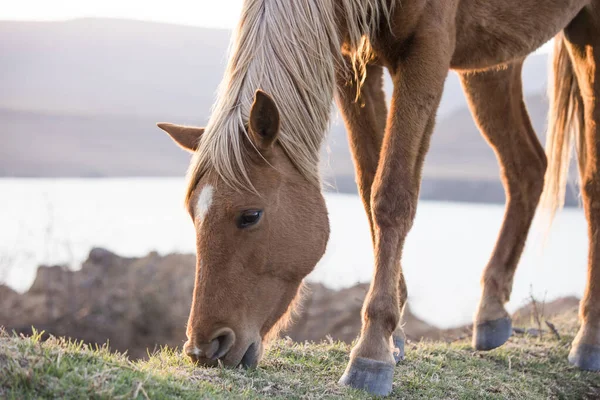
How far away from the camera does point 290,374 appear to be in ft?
10.8

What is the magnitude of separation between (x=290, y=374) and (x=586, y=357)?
2.38 m

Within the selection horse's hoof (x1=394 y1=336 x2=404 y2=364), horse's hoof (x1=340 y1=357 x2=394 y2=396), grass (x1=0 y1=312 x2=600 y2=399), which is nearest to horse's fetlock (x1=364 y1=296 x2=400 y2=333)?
horse's hoof (x1=340 y1=357 x2=394 y2=396)

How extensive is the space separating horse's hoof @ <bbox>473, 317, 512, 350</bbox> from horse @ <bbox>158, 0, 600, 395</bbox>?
105 cm

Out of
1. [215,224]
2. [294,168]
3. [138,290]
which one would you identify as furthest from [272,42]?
[138,290]

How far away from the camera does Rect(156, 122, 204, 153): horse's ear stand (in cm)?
343

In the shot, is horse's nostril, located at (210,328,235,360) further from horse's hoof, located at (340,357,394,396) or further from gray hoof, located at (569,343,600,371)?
gray hoof, located at (569,343,600,371)

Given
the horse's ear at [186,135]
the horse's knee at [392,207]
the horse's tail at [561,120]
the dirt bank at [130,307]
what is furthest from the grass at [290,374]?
the dirt bank at [130,307]

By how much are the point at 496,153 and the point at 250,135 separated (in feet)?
9.12

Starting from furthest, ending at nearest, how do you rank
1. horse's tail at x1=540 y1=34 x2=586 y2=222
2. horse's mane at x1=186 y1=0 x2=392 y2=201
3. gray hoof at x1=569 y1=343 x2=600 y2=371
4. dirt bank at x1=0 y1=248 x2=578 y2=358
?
dirt bank at x1=0 y1=248 x2=578 y2=358 → horse's tail at x1=540 y1=34 x2=586 y2=222 → gray hoof at x1=569 y1=343 x2=600 y2=371 → horse's mane at x1=186 y1=0 x2=392 y2=201

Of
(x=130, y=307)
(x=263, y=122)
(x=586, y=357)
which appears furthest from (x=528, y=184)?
(x=130, y=307)

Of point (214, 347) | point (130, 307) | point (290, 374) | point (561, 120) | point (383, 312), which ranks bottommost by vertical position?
point (130, 307)

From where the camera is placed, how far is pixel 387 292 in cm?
332

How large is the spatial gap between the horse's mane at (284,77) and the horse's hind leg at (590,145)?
7.27 ft

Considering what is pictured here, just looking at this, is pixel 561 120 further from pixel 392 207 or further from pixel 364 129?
pixel 392 207
